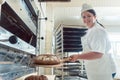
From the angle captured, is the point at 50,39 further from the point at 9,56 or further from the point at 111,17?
the point at 9,56

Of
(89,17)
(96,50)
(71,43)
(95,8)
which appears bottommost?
(96,50)

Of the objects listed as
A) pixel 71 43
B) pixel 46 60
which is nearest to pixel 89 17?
pixel 46 60

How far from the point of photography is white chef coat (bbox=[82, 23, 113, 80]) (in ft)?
6.51

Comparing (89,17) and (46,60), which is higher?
(89,17)

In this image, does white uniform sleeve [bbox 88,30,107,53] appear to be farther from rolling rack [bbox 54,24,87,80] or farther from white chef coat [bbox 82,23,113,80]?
rolling rack [bbox 54,24,87,80]

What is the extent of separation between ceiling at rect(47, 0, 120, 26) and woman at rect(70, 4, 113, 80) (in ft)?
9.96

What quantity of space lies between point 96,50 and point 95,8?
359 cm

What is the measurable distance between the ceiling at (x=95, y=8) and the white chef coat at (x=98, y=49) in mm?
3077

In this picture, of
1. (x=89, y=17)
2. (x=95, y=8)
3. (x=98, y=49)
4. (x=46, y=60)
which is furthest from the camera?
(x=95, y=8)

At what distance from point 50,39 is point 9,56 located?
12.0 ft

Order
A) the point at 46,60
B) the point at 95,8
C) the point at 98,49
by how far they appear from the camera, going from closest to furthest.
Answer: the point at 46,60 → the point at 98,49 → the point at 95,8

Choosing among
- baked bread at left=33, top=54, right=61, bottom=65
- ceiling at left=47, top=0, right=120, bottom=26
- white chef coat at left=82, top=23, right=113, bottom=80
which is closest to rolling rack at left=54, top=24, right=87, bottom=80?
ceiling at left=47, top=0, right=120, bottom=26

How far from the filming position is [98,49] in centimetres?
195

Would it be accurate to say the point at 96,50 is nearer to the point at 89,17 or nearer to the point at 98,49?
the point at 98,49
